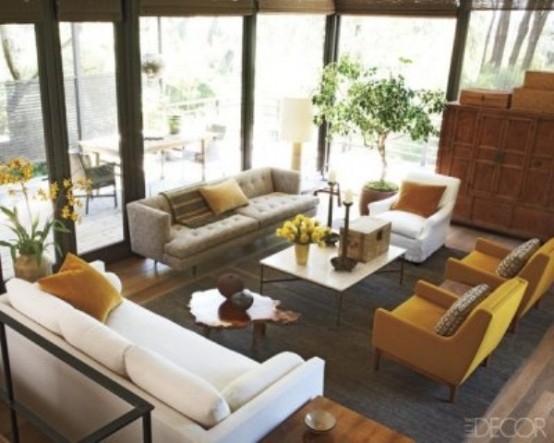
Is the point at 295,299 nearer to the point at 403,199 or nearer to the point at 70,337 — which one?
the point at 403,199

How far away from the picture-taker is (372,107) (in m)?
6.79

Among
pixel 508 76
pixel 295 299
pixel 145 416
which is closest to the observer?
pixel 145 416

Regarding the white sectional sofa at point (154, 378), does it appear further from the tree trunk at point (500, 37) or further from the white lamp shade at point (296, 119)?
the tree trunk at point (500, 37)

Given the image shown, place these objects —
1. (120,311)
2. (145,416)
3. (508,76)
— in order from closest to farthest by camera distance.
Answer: (145,416)
(120,311)
(508,76)

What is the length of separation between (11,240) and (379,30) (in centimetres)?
529

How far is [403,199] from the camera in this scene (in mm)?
6422

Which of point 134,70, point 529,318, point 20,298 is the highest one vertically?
point 134,70

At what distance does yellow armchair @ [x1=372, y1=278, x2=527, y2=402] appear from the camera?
365 cm

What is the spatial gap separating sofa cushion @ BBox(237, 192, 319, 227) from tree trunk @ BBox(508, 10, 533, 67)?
2.75 metres

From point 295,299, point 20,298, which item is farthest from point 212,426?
point 295,299

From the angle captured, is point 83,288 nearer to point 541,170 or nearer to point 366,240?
point 366,240

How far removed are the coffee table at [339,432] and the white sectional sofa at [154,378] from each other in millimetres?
68

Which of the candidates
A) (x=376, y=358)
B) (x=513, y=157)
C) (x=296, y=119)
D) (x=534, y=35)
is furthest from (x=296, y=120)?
(x=376, y=358)

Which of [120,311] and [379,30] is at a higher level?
[379,30]
